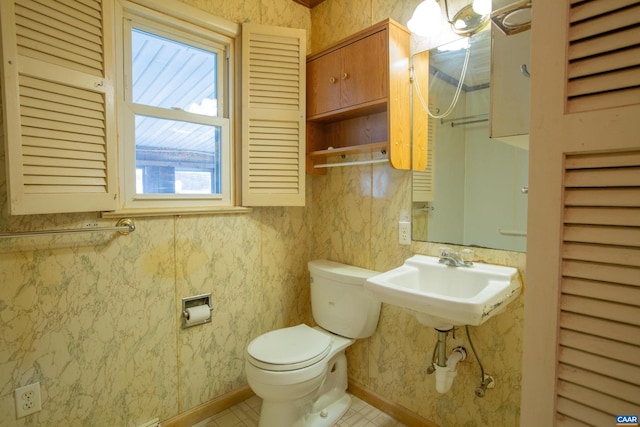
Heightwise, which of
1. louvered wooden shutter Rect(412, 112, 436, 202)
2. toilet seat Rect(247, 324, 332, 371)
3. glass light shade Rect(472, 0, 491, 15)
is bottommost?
toilet seat Rect(247, 324, 332, 371)

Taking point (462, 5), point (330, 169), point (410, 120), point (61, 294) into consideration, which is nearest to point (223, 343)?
point (61, 294)

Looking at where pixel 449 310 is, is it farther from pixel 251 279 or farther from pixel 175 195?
pixel 175 195

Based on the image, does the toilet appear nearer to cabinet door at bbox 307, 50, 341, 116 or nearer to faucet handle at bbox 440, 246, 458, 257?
faucet handle at bbox 440, 246, 458, 257

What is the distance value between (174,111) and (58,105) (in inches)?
20.6

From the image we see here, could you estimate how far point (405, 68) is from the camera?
162 centimetres

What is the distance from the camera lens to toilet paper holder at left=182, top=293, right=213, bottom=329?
1636 millimetres

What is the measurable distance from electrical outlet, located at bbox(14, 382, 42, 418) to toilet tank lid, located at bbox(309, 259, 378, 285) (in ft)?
4.38

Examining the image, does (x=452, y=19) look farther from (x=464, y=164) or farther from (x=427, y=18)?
(x=464, y=164)

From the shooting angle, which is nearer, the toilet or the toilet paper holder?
the toilet

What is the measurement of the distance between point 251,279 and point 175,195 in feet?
2.17

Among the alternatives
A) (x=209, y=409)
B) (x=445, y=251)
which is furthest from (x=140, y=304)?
(x=445, y=251)

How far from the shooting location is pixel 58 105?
1.19 meters

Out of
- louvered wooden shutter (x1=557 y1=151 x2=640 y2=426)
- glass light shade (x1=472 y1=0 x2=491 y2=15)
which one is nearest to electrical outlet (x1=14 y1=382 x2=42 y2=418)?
louvered wooden shutter (x1=557 y1=151 x2=640 y2=426)

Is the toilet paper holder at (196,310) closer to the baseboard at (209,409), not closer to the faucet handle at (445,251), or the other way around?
the baseboard at (209,409)
